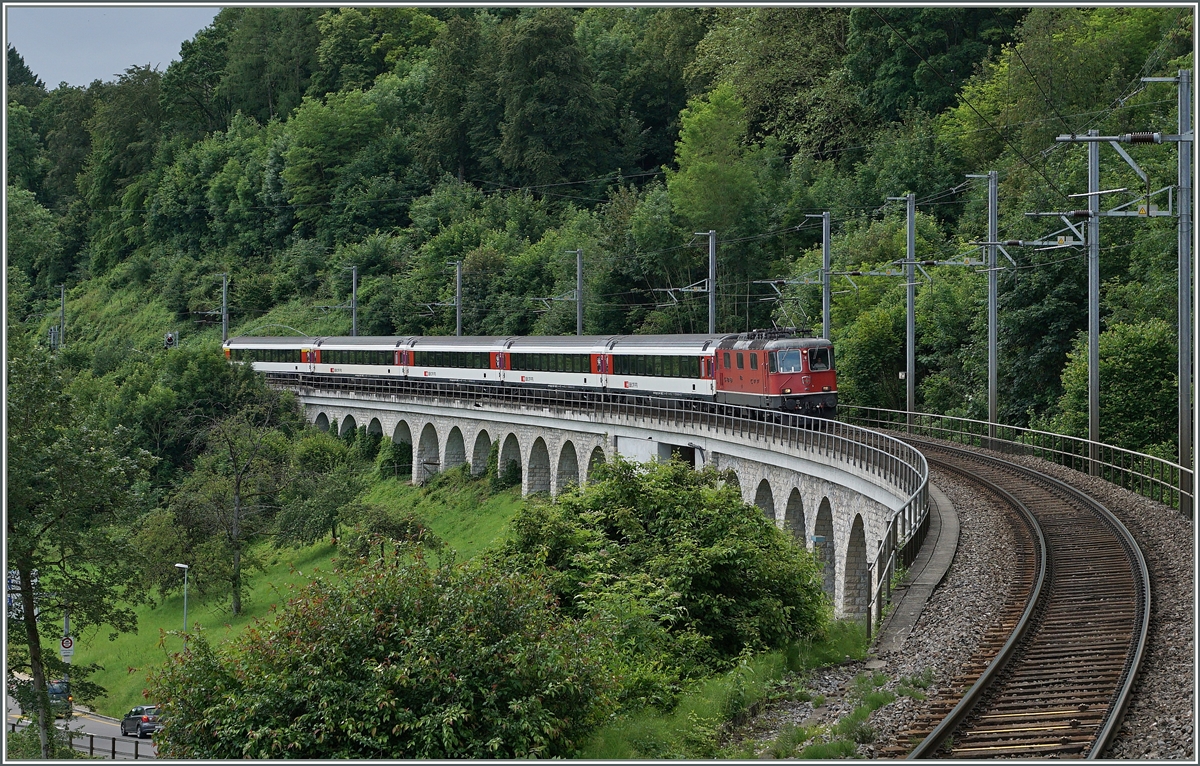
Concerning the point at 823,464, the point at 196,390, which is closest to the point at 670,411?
the point at 823,464

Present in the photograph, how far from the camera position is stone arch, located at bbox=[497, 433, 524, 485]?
58.0 meters

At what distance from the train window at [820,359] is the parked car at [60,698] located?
21269mm

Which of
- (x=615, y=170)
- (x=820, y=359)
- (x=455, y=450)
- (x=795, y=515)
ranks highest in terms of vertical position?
(x=615, y=170)

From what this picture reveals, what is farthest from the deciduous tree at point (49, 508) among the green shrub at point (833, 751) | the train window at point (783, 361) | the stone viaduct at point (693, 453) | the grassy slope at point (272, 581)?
the green shrub at point (833, 751)

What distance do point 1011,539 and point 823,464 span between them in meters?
9.44

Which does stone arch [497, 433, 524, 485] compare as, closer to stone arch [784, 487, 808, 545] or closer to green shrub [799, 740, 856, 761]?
stone arch [784, 487, 808, 545]

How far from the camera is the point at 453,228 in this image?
9181 centimetres

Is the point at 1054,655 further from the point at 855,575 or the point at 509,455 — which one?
the point at 509,455

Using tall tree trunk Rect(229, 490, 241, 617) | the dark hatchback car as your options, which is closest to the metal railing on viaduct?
tall tree trunk Rect(229, 490, 241, 617)

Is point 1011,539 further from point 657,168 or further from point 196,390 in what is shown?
point 657,168

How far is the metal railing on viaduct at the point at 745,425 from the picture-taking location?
21.0m

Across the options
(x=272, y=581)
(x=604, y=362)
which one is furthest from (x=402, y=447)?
(x=604, y=362)

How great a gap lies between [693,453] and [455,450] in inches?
915

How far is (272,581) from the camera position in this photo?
5066 cm
